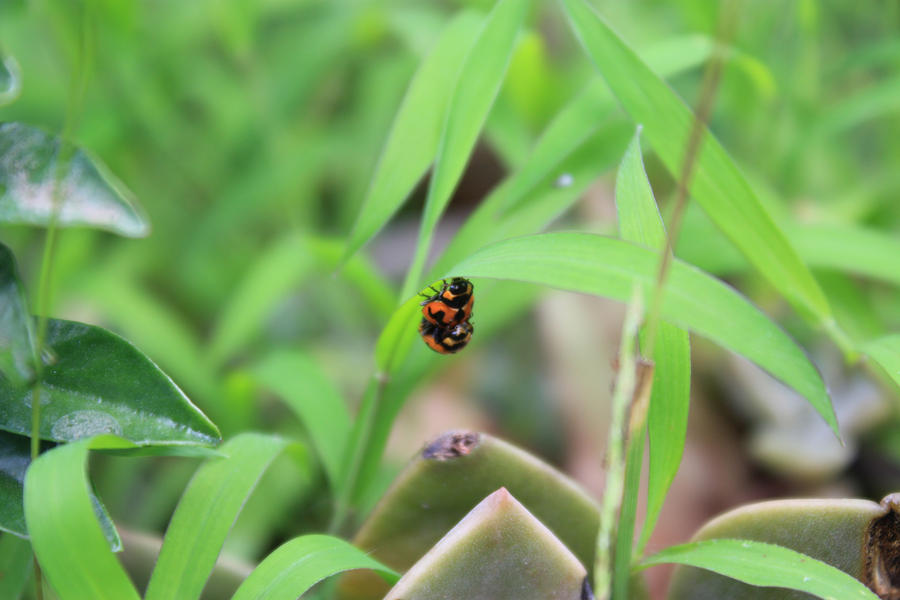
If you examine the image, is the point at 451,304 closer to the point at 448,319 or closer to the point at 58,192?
the point at 448,319

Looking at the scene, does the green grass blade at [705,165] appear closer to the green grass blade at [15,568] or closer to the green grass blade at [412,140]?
the green grass blade at [412,140]

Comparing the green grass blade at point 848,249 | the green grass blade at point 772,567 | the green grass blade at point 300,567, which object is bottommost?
the green grass blade at point 300,567

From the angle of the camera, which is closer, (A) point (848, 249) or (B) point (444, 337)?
(B) point (444, 337)

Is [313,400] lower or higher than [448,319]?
lower

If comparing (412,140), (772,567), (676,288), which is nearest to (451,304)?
(412,140)

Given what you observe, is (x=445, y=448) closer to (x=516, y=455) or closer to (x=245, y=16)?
(x=516, y=455)

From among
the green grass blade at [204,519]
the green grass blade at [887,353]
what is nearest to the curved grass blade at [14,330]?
the green grass blade at [204,519]

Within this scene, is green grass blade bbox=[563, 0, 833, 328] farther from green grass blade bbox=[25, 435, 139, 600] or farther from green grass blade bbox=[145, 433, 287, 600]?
green grass blade bbox=[25, 435, 139, 600]
